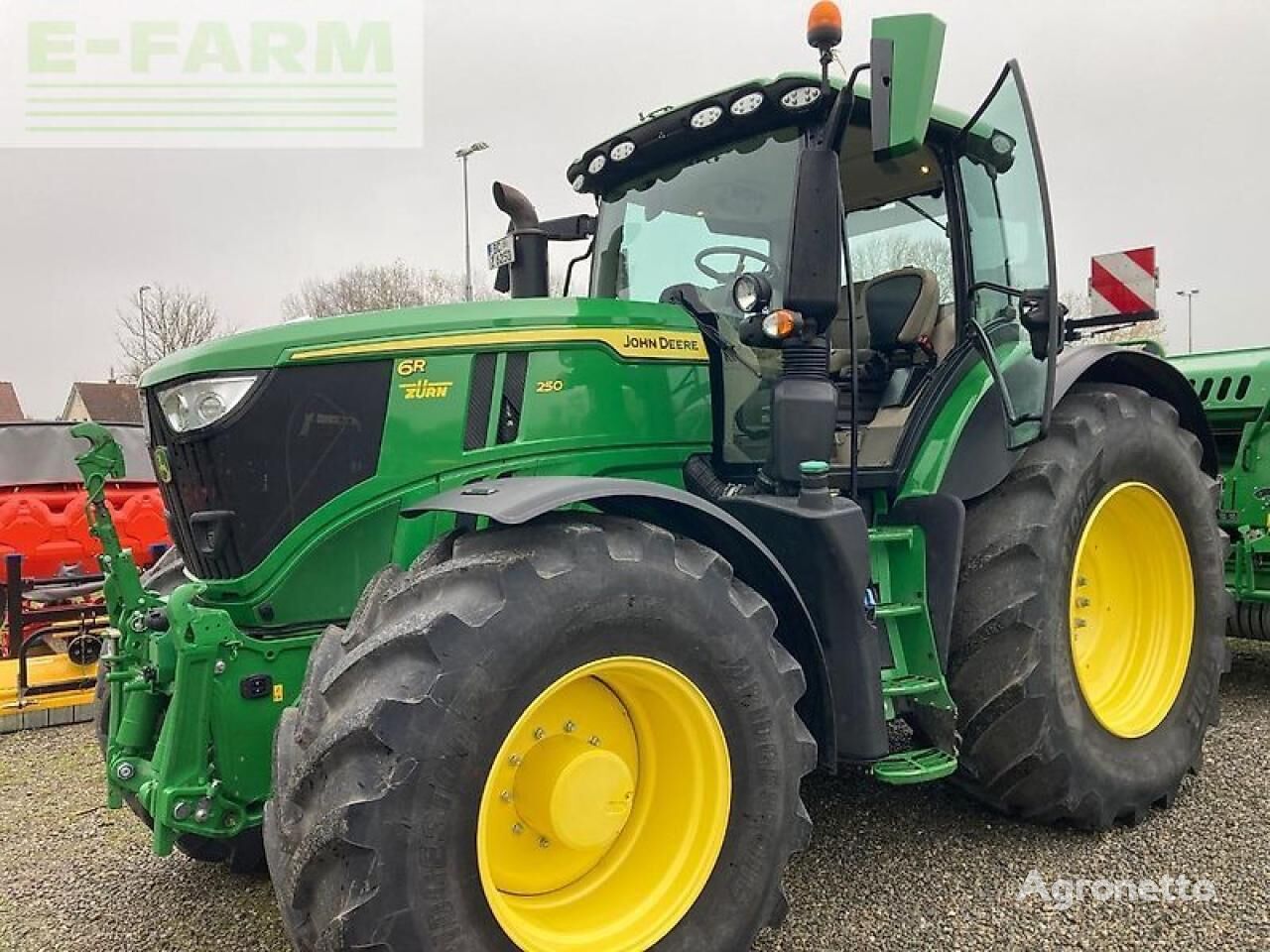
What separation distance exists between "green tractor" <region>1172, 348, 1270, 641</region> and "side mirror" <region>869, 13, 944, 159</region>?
379cm

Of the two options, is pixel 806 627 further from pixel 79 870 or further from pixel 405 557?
pixel 79 870

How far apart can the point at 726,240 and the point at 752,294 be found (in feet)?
1.41

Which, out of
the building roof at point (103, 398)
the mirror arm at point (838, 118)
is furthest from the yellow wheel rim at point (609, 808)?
the building roof at point (103, 398)

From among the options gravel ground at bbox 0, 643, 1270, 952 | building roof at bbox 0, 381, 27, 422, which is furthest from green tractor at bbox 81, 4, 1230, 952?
building roof at bbox 0, 381, 27, 422

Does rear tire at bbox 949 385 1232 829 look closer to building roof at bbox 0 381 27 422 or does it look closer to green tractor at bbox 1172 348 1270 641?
green tractor at bbox 1172 348 1270 641

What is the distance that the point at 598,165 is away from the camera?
3.93m

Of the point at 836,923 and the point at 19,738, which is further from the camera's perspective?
the point at 19,738

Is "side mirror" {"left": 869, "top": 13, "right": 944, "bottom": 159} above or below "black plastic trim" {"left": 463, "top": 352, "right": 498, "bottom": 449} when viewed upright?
above

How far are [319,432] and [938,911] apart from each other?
94.2 inches

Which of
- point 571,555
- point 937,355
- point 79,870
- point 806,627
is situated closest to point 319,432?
point 571,555

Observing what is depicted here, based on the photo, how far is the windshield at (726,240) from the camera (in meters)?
3.48

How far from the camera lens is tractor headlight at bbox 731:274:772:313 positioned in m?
3.31

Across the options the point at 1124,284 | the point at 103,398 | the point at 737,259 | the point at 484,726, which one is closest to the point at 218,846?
the point at 484,726

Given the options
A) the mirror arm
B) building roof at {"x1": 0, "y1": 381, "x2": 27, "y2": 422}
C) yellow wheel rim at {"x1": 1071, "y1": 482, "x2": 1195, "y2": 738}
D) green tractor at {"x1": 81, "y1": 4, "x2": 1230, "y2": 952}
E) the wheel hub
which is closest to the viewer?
green tractor at {"x1": 81, "y1": 4, "x2": 1230, "y2": 952}
